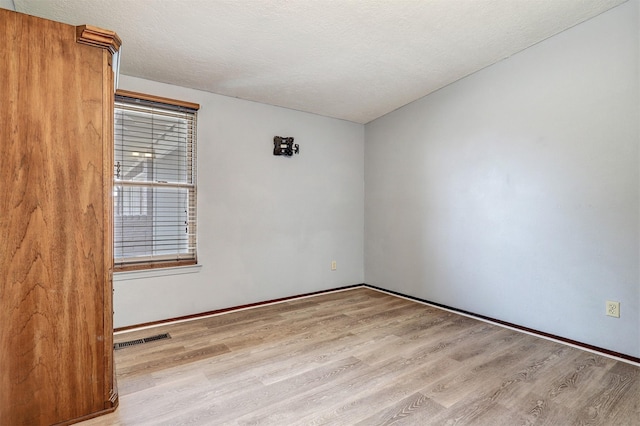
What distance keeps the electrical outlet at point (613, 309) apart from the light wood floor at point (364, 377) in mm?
331

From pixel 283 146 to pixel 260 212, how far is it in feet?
2.74

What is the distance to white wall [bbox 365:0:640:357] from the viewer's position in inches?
93.9

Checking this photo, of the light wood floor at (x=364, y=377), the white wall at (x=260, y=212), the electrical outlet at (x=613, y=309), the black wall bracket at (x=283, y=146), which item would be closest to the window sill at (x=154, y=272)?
the white wall at (x=260, y=212)

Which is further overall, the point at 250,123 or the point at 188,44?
the point at 250,123

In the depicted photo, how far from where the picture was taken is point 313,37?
253 centimetres

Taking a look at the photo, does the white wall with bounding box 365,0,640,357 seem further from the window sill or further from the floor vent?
the floor vent

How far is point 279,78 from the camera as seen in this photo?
125 inches

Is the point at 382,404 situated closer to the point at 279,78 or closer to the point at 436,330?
the point at 436,330

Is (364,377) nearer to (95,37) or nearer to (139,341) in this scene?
(139,341)

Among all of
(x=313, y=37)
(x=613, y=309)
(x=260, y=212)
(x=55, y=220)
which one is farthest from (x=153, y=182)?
(x=613, y=309)

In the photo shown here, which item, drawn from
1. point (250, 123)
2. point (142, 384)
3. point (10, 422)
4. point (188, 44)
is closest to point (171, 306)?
point (142, 384)

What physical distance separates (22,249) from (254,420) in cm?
140

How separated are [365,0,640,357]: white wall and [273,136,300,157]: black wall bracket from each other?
137 centimetres

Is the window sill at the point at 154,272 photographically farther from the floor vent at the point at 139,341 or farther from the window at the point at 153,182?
the floor vent at the point at 139,341
